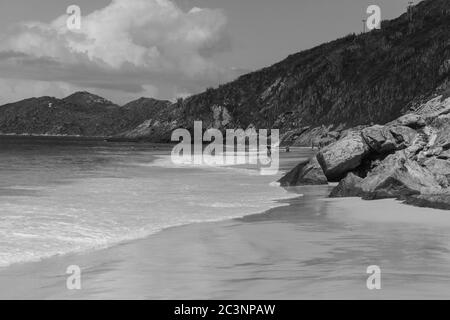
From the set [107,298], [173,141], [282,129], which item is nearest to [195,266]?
[107,298]

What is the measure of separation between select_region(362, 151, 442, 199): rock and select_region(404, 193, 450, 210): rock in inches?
48.0

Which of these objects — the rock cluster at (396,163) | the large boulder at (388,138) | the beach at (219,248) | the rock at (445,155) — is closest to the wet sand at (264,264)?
the beach at (219,248)

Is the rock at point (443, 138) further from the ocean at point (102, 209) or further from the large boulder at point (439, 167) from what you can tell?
the ocean at point (102, 209)

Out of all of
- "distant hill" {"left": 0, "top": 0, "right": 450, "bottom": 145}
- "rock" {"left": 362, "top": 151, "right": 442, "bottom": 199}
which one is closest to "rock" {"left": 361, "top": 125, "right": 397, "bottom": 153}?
"rock" {"left": 362, "top": 151, "right": 442, "bottom": 199}

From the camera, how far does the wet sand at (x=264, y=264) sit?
736cm

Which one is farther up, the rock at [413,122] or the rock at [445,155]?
the rock at [413,122]

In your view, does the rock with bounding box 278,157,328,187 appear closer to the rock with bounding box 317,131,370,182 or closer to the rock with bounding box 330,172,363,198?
the rock with bounding box 317,131,370,182

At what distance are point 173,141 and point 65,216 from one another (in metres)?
172

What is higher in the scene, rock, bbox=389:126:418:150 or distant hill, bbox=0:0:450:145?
distant hill, bbox=0:0:450:145

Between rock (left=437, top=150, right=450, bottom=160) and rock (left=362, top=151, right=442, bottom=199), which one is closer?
rock (left=362, top=151, right=442, bottom=199)

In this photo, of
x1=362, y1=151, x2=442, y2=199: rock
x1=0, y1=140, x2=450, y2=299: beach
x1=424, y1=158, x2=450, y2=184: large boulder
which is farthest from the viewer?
x1=424, y1=158, x2=450, y2=184: large boulder

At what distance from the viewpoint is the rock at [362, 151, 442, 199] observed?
60.3ft

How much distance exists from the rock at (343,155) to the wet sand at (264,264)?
1060 cm

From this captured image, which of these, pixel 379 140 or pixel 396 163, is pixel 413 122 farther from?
pixel 396 163
